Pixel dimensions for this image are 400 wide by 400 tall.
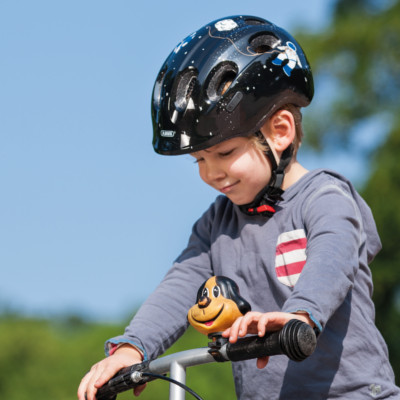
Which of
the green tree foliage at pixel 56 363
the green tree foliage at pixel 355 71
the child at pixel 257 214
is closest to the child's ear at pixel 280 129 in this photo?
the child at pixel 257 214

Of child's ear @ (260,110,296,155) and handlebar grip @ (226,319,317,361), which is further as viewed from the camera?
child's ear @ (260,110,296,155)

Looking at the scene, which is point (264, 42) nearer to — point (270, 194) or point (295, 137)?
point (295, 137)

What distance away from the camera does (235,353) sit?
249 cm

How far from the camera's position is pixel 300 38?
20562mm

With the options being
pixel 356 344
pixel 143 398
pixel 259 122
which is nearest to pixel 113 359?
pixel 356 344

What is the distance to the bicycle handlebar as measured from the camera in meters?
2.32

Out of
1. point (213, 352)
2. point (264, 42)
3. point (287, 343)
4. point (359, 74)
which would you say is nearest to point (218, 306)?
point (213, 352)

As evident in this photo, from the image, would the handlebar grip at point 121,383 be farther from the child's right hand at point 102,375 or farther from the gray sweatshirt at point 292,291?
the gray sweatshirt at point 292,291

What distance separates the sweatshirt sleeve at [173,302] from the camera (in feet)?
10.8

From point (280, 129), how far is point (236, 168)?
358 mm

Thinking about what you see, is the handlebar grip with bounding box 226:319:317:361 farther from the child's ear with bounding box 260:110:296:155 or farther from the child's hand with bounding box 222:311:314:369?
the child's ear with bounding box 260:110:296:155

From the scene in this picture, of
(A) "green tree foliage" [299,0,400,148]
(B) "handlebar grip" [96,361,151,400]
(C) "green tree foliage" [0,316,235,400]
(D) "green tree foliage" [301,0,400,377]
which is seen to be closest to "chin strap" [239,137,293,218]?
(B) "handlebar grip" [96,361,151,400]

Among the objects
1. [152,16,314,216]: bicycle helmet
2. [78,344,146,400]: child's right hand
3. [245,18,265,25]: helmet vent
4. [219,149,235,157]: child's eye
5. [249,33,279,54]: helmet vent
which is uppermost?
[245,18,265,25]: helmet vent

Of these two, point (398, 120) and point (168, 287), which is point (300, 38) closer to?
point (398, 120)
